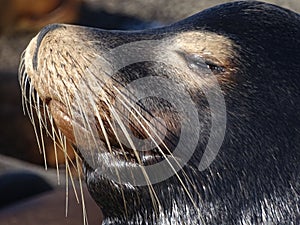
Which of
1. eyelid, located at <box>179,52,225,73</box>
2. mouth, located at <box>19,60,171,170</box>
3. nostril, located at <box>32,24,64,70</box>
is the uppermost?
nostril, located at <box>32,24,64,70</box>

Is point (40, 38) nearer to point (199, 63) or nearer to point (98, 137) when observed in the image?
point (98, 137)

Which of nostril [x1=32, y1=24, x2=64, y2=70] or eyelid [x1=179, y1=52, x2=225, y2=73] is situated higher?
nostril [x1=32, y1=24, x2=64, y2=70]

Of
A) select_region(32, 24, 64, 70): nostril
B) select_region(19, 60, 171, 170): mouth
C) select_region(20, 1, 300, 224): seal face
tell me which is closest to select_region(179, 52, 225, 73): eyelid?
select_region(20, 1, 300, 224): seal face

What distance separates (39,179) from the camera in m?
4.49

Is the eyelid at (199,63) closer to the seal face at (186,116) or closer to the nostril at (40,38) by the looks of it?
the seal face at (186,116)

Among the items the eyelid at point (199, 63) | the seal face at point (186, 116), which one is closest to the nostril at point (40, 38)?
the seal face at point (186, 116)

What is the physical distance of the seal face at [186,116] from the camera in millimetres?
2762

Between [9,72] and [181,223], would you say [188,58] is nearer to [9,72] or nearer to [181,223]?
[181,223]

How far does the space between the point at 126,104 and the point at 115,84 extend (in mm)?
61

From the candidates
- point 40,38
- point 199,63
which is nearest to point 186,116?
point 199,63

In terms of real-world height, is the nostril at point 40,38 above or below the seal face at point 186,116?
above

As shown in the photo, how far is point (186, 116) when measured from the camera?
9.08 feet

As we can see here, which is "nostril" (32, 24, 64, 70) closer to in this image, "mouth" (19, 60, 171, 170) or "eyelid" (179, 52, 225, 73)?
"mouth" (19, 60, 171, 170)

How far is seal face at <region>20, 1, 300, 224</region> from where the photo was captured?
276 centimetres
